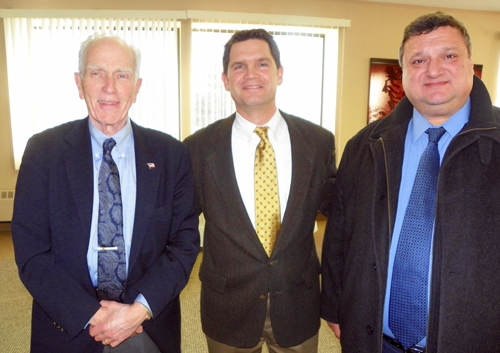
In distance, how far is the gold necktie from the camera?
1672 mm

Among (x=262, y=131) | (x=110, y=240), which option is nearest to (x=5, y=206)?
(x=110, y=240)

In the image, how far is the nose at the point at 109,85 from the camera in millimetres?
1445

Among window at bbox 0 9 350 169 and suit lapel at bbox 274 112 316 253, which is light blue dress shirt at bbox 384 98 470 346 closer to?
suit lapel at bbox 274 112 316 253

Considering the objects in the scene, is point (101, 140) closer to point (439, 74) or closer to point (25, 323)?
point (439, 74)

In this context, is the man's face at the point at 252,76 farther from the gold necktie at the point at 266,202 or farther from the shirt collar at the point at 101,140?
the shirt collar at the point at 101,140

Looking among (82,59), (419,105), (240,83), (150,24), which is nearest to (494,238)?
(419,105)

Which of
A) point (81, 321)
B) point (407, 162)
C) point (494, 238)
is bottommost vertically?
point (81, 321)

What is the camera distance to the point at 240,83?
71.6 inches

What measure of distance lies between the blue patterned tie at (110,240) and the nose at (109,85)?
30cm

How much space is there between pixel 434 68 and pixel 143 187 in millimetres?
1181

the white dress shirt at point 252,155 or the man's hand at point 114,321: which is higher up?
the white dress shirt at point 252,155

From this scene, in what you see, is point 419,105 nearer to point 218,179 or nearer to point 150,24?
point 218,179

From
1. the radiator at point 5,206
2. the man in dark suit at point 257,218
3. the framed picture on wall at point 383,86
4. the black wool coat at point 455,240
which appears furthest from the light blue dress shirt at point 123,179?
the framed picture on wall at point 383,86

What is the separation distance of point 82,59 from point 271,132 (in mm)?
873
